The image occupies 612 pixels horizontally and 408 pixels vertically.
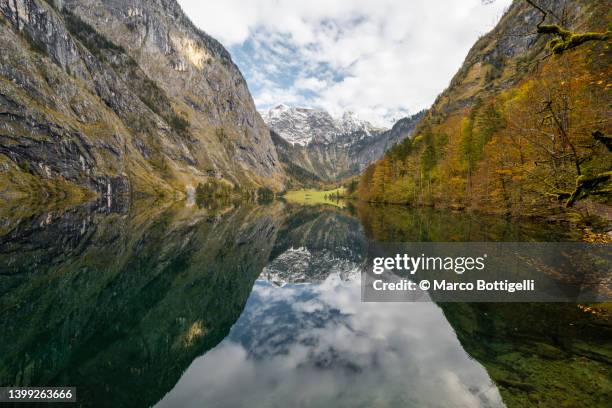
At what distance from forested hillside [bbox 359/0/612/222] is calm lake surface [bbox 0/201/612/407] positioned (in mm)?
5513

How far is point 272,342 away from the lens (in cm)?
1416

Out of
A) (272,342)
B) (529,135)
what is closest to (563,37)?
(529,135)

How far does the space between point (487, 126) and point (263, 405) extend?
5794 centimetres

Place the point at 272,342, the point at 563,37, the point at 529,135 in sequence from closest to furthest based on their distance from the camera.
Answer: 1. the point at 563,37
2. the point at 272,342
3. the point at 529,135

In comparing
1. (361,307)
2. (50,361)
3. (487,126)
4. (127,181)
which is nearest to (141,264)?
(50,361)

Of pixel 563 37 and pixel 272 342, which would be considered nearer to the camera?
pixel 563 37

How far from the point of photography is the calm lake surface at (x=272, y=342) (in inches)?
384

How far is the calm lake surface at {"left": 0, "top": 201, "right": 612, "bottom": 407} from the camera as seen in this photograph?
9766mm

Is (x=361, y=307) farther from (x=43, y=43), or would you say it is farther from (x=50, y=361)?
(x=43, y=43)

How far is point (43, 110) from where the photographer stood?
130500 millimetres

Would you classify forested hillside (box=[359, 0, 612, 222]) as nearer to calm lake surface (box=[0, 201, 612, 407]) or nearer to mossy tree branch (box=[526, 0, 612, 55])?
mossy tree branch (box=[526, 0, 612, 55])

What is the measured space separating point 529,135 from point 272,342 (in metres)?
15.5

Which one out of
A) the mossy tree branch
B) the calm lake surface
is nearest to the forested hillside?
the mossy tree branch

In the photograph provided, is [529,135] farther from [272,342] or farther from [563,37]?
[272,342]
